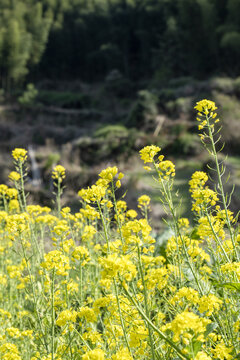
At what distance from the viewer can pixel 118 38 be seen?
25312 mm

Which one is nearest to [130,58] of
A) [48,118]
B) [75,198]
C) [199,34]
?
[199,34]

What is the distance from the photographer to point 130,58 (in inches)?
1000

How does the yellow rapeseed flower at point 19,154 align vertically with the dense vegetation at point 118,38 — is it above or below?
below

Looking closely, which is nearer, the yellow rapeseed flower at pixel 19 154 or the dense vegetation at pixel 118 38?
the yellow rapeseed flower at pixel 19 154

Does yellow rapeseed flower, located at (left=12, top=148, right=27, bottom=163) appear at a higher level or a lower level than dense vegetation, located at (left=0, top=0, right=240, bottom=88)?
lower

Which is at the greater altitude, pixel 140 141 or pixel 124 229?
pixel 140 141

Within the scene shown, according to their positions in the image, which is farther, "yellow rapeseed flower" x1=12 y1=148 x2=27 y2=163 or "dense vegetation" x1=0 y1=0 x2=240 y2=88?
"dense vegetation" x1=0 y1=0 x2=240 y2=88

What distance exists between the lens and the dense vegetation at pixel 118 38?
17562mm

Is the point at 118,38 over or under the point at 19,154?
over

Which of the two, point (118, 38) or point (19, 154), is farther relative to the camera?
point (118, 38)

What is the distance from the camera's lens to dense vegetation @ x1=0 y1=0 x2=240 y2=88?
1756cm

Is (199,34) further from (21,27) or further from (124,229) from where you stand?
(124,229)

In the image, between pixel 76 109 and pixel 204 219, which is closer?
pixel 204 219

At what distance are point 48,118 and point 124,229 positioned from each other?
669 inches
